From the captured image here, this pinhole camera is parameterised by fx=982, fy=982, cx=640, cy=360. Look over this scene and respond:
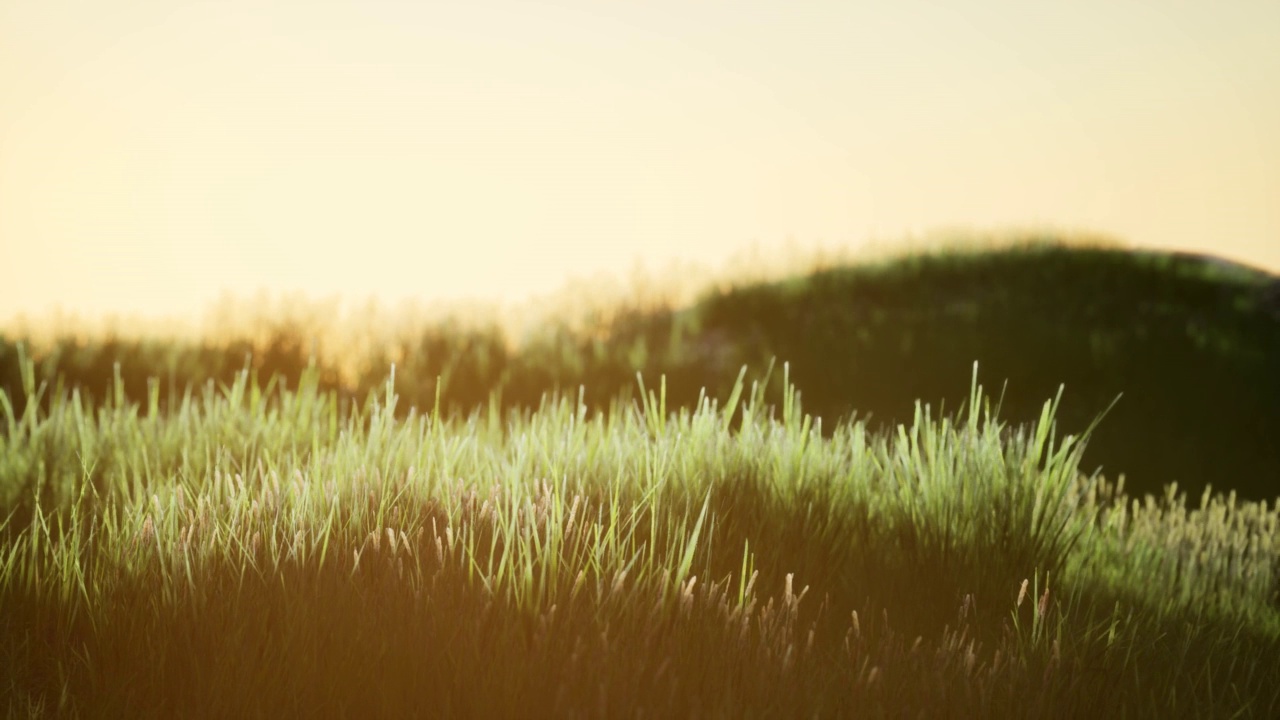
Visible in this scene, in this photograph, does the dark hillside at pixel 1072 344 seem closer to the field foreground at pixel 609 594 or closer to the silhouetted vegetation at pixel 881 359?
the silhouetted vegetation at pixel 881 359

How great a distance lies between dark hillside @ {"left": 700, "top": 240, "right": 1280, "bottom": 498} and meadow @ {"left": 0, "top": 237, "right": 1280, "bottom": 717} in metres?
2.52

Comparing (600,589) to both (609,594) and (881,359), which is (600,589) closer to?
(609,594)

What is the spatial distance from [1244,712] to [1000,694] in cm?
74

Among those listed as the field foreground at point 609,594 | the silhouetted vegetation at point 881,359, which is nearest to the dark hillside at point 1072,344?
the silhouetted vegetation at point 881,359

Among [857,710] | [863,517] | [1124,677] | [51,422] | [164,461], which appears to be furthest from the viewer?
[51,422]

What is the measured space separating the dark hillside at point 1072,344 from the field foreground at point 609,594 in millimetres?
2524

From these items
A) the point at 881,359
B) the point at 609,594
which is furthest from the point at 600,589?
the point at 881,359

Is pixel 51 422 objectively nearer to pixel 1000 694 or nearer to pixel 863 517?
pixel 863 517

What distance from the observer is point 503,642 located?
1916 mm

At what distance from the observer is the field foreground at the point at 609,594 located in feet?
6.21

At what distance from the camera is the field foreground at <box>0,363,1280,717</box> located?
1.89 meters

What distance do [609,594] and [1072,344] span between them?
19.8 ft

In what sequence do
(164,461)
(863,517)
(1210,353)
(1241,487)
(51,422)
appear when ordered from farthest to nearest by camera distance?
(1210,353)
(1241,487)
(51,422)
(164,461)
(863,517)

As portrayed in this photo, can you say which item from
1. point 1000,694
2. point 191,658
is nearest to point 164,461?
point 191,658
